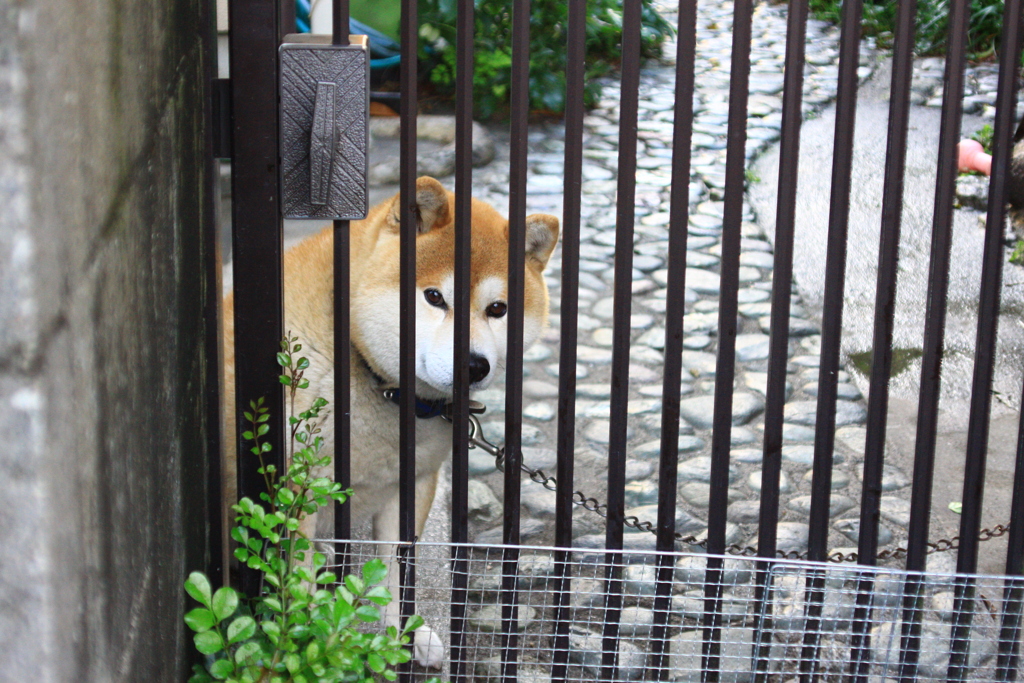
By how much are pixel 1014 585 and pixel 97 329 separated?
206cm

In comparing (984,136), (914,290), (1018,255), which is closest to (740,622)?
(914,290)

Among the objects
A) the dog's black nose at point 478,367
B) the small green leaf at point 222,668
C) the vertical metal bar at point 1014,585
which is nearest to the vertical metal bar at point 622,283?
the dog's black nose at point 478,367

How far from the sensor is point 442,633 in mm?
2840

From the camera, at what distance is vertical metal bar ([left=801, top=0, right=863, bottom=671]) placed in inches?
78.9

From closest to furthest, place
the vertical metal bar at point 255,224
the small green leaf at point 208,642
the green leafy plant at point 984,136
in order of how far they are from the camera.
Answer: the small green leaf at point 208,642
the vertical metal bar at point 255,224
the green leafy plant at point 984,136

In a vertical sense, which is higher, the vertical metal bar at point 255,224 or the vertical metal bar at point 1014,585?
the vertical metal bar at point 255,224

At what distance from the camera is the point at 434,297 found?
3004 millimetres

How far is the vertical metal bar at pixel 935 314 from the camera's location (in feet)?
6.61

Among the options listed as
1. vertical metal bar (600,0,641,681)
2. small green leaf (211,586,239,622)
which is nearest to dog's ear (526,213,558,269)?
vertical metal bar (600,0,641,681)

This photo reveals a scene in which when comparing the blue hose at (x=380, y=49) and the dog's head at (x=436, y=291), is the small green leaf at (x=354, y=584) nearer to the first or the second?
the dog's head at (x=436, y=291)

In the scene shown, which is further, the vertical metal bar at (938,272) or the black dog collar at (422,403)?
the black dog collar at (422,403)

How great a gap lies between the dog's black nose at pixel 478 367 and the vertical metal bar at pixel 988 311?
125 centimetres

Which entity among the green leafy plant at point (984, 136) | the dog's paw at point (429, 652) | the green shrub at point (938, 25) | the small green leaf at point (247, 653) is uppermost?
the green shrub at point (938, 25)

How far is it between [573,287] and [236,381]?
→ 74cm
